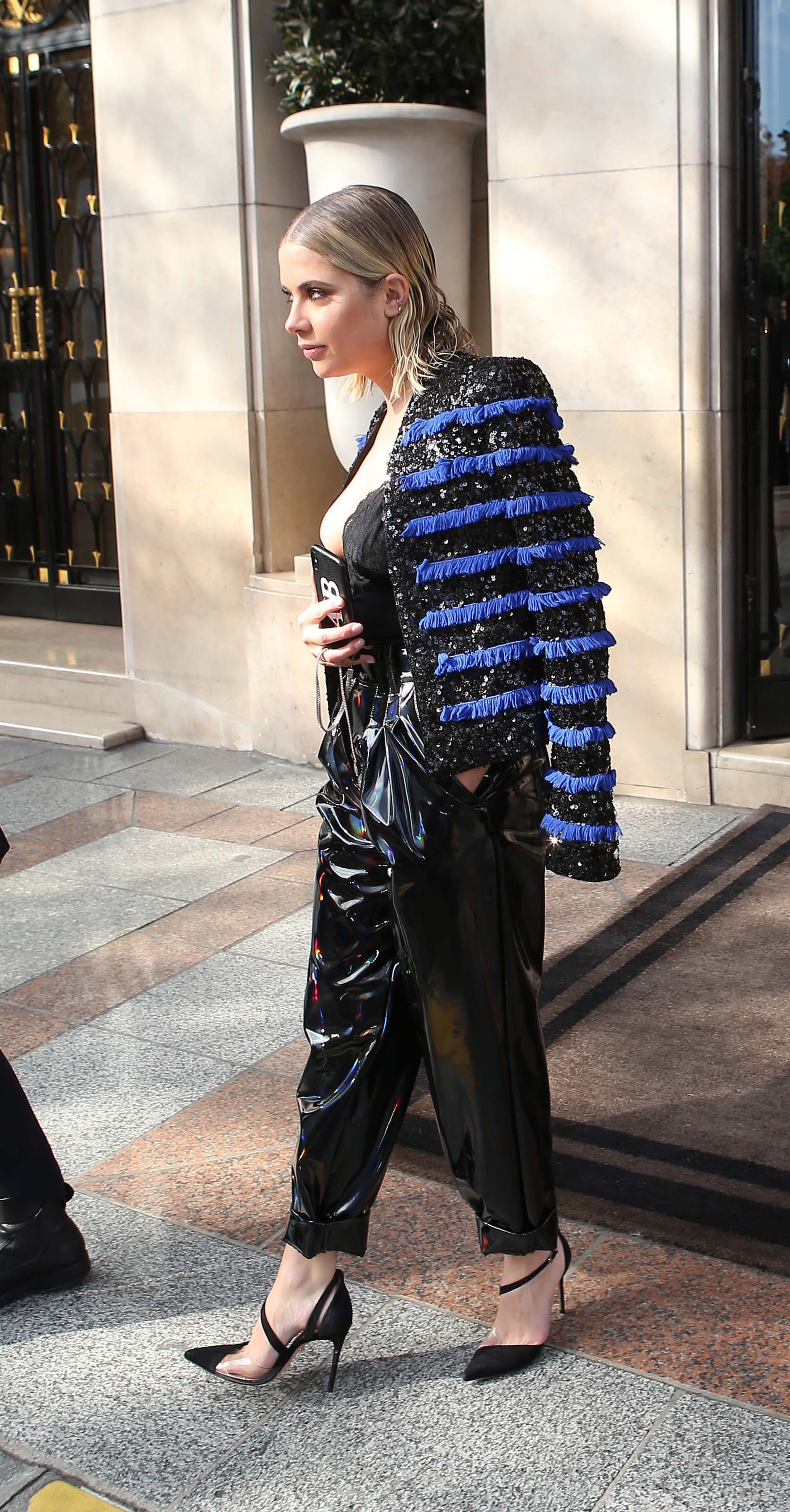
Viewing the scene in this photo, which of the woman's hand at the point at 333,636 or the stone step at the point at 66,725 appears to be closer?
the woman's hand at the point at 333,636

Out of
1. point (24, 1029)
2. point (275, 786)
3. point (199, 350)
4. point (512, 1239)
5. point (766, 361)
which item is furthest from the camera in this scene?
point (199, 350)

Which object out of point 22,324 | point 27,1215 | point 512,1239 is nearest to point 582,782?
point 512,1239

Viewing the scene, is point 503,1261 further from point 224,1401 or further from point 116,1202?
point 116,1202

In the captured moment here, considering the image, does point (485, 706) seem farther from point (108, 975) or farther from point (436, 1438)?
point (108, 975)

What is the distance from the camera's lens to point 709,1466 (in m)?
2.28

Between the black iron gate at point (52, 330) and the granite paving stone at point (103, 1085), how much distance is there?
5.17 meters

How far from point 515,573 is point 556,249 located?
3.81m

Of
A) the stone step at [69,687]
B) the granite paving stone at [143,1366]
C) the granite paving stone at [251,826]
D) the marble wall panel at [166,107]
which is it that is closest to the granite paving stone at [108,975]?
the granite paving stone at [251,826]

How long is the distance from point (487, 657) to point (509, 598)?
0.31ft

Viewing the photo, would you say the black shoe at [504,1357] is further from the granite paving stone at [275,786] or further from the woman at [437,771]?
the granite paving stone at [275,786]

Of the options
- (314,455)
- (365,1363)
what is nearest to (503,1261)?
(365,1363)

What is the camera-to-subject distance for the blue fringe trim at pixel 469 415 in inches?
86.7

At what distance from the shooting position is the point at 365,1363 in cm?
258

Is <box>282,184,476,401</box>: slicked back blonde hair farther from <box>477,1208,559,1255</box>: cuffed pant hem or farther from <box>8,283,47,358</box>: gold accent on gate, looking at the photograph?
<box>8,283,47,358</box>: gold accent on gate
